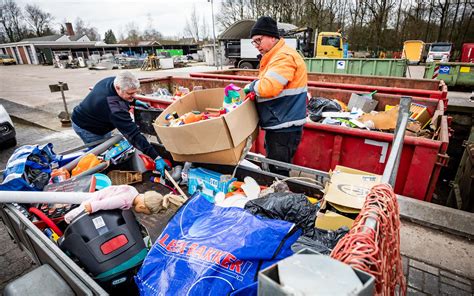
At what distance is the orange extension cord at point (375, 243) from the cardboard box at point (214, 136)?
1262 millimetres

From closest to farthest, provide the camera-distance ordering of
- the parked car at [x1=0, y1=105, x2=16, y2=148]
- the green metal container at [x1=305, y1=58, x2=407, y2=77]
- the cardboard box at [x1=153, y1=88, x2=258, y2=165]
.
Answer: the cardboard box at [x1=153, y1=88, x2=258, y2=165], the parked car at [x1=0, y1=105, x2=16, y2=148], the green metal container at [x1=305, y1=58, x2=407, y2=77]

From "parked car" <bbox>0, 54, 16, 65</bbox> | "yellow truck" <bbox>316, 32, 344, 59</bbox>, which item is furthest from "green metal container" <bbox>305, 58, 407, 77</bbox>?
"parked car" <bbox>0, 54, 16, 65</bbox>

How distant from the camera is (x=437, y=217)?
2.59 metres

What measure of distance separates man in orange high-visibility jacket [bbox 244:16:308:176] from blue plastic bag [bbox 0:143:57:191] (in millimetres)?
1972

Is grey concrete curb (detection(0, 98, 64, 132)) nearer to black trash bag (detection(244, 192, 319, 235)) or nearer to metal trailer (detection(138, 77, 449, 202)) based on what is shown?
metal trailer (detection(138, 77, 449, 202))

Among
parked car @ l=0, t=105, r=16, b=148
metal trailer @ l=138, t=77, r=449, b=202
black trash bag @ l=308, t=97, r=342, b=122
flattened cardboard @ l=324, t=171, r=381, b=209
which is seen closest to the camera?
flattened cardboard @ l=324, t=171, r=381, b=209

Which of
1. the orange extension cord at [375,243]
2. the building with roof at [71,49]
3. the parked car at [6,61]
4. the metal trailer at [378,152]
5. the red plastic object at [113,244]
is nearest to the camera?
the orange extension cord at [375,243]

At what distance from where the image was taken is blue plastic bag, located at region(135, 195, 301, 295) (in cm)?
121

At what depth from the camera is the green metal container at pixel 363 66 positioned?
974 cm

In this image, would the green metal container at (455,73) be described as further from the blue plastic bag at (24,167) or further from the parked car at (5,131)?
the parked car at (5,131)

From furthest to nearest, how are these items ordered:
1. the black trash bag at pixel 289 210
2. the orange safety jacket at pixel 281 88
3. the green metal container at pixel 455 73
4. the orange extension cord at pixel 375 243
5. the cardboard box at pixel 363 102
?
the green metal container at pixel 455 73 → the cardboard box at pixel 363 102 → the orange safety jacket at pixel 281 88 → the black trash bag at pixel 289 210 → the orange extension cord at pixel 375 243

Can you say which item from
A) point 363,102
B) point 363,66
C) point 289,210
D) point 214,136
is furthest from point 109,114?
point 363,66

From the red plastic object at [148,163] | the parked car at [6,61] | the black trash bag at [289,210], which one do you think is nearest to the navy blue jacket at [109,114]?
the red plastic object at [148,163]

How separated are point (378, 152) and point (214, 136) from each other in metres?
2.06
